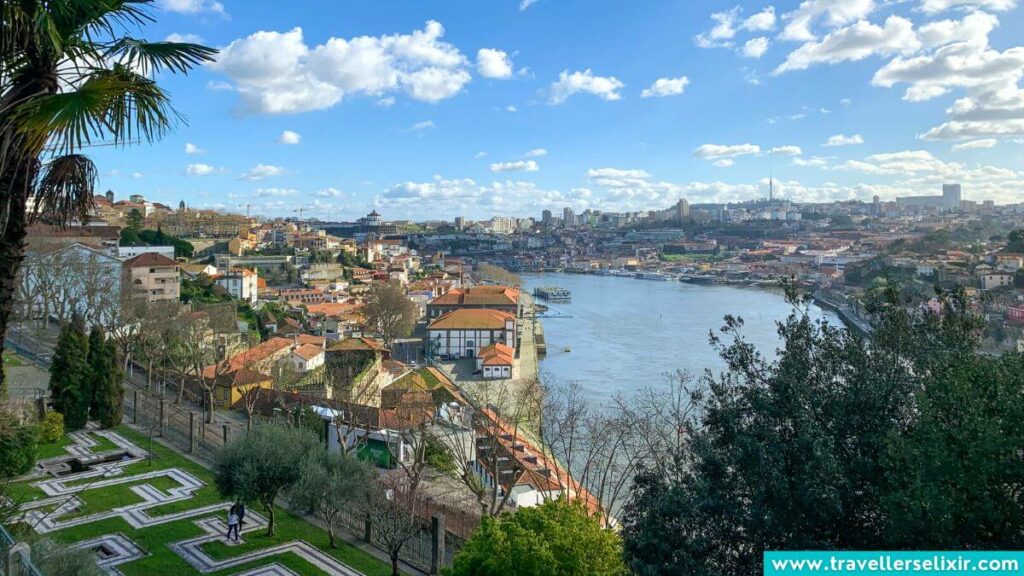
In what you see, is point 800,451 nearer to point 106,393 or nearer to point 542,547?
point 542,547

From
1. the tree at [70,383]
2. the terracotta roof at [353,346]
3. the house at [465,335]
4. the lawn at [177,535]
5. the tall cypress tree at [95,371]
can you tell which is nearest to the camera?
the lawn at [177,535]

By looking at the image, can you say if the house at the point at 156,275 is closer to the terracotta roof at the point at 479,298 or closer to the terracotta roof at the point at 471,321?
the terracotta roof at the point at 471,321

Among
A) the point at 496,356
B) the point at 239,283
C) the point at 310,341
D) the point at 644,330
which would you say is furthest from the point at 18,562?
the point at 644,330

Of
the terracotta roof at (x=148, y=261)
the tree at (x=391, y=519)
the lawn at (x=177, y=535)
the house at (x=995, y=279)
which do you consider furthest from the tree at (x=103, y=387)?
the house at (x=995, y=279)

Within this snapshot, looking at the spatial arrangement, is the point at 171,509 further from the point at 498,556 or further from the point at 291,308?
the point at 291,308

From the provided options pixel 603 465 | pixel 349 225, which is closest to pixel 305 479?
pixel 603 465

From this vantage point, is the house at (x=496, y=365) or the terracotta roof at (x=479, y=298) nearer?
the house at (x=496, y=365)
